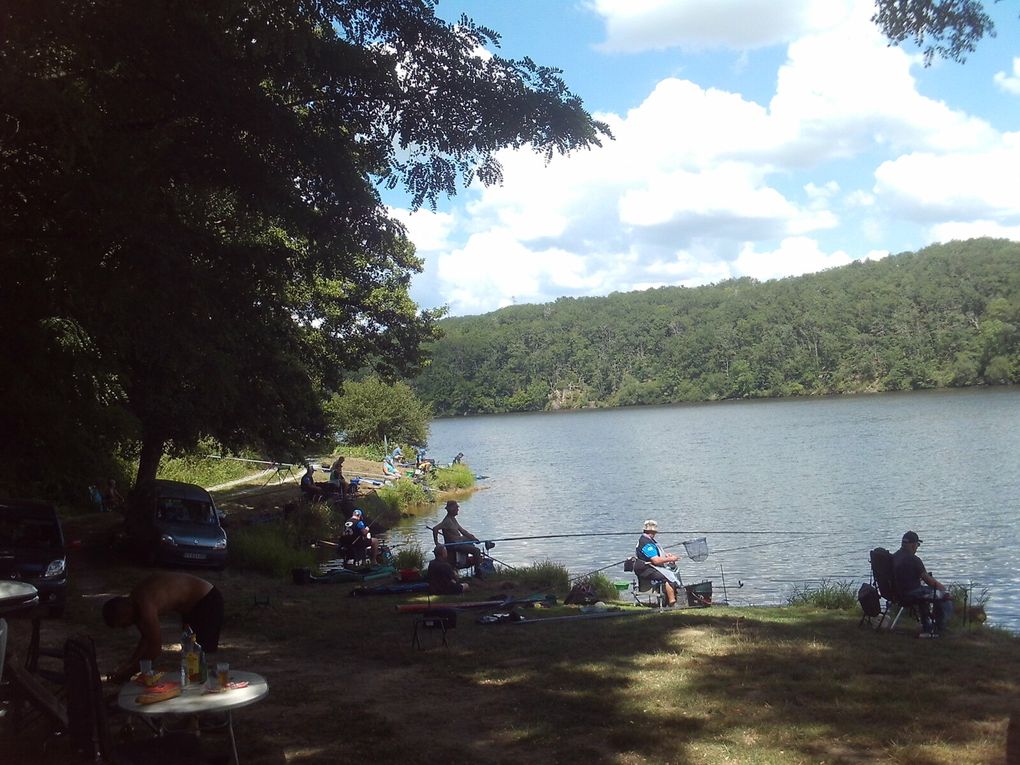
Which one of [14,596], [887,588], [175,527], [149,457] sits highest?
[149,457]

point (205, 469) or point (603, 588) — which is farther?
point (205, 469)

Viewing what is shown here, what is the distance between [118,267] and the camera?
10.3 m

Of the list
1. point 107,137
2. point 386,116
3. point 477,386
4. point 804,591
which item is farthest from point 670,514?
point 477,386

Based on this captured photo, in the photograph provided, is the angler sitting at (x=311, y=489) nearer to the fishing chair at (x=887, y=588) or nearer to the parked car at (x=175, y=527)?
the parked car at (x=175, y=527)

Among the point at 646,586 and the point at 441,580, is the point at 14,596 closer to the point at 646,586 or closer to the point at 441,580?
the point at 441,580

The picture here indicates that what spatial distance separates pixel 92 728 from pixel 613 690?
4.02m

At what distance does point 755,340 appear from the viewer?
141875 millimetres

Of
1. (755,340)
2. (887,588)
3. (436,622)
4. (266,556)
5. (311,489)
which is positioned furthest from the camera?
(755,340)

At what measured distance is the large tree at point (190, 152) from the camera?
9.17m

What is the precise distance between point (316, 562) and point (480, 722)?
12822 mm

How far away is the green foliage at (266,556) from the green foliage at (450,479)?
2342 centimetres

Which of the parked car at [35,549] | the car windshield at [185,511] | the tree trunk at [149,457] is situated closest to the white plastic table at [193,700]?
the parked car at [35,549]

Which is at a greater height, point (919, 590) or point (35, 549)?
point (35, 549)

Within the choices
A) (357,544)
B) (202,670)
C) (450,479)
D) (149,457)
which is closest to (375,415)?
(450,479)
